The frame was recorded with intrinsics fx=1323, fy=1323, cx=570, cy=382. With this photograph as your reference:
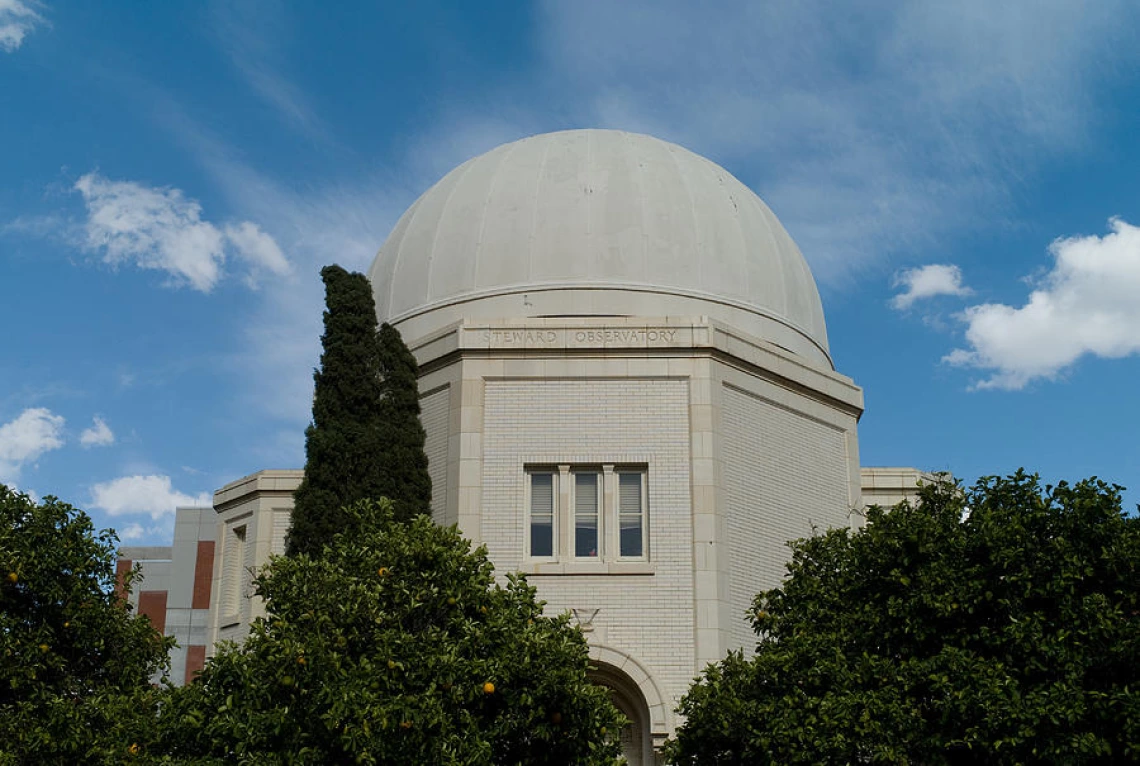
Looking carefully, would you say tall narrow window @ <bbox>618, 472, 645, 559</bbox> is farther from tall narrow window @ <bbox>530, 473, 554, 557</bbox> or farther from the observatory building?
tall narrow window @ <bbox>530, 473, 554, 557</bbox>

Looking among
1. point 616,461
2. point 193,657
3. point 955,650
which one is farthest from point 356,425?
point 193,657

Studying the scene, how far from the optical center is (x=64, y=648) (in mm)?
18219

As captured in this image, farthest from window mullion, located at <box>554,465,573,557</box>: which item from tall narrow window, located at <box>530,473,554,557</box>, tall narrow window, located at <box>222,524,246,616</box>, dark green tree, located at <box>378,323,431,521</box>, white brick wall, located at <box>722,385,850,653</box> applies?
tall narrow window, located at <box>222,524,246,616</box>

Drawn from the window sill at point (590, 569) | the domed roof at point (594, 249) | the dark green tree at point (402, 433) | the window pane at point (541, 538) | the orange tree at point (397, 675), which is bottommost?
the orange tree at point (397, 675)

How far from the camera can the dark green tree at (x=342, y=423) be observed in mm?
20531

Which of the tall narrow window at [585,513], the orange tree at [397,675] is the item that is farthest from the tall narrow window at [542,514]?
the orange tree at [397,675]

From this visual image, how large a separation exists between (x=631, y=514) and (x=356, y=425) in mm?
4665

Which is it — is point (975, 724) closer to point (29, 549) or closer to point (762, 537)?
point (762, 537)

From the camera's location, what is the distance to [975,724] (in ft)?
48.0

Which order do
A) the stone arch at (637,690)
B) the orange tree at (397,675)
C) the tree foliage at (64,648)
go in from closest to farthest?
the orange tree at (397,675)
the tree foliage at (64,648)
the stone arch at (637,690)

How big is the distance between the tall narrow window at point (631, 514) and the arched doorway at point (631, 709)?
1.89 m

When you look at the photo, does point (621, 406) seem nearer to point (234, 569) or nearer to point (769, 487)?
point (769, 487)

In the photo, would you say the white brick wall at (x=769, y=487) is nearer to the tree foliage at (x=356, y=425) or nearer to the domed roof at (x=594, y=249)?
the domed roof at (x=594, y=249)

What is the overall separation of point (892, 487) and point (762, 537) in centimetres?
561
